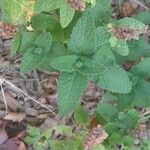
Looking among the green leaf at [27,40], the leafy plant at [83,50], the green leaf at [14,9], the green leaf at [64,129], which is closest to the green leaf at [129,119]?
the leafy plant at [83,50]

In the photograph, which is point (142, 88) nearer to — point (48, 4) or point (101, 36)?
point (101, 36)

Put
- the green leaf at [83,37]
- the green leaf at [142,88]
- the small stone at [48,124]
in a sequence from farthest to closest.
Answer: the small stone at [48,124] → the green leaf at [142,88] → the green leaf at [83,37]

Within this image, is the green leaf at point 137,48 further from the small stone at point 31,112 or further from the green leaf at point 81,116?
the small stone at point 31,112

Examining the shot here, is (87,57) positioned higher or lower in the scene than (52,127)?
higher

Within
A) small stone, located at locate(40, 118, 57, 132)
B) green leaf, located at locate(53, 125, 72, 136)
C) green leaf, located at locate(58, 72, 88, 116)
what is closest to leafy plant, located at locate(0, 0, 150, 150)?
green leaf, located at locate(58, 72, 88, 116)

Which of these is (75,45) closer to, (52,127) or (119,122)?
(119,122)

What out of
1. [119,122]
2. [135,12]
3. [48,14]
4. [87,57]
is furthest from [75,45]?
[135,12]

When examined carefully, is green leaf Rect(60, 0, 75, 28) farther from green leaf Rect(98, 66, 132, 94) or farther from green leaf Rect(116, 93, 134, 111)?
green leaf Rect(116, 93, 134, 111)
